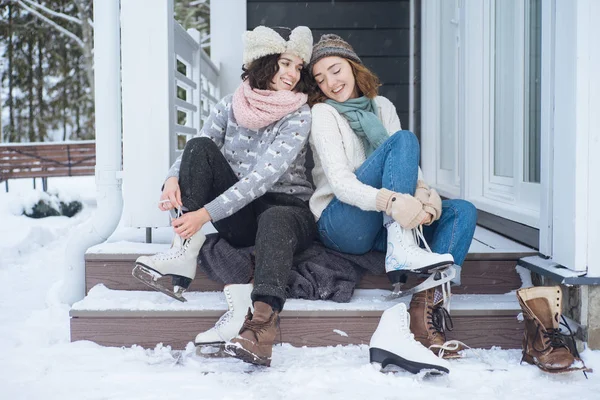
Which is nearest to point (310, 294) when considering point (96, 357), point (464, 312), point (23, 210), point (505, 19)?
point (464, 312)

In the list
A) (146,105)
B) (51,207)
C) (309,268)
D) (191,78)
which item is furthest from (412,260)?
(51,207)

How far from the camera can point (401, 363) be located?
65.9 inches

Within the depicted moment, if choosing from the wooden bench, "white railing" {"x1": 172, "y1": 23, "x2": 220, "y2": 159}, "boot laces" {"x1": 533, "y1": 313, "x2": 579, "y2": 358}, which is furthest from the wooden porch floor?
the wooden bench

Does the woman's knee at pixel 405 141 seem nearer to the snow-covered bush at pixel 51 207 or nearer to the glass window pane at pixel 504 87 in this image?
the glass window pane at pixel 504 87

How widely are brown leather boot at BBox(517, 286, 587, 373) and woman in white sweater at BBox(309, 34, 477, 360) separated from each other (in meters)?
0.24

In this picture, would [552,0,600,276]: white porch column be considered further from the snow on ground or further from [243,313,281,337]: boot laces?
[243,313,281,337]: boot laces

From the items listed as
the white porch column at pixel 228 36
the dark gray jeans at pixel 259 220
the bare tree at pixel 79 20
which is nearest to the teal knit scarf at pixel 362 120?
the dark gray jeans at pixel 259 220

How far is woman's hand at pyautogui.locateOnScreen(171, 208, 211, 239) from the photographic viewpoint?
6.42 ft

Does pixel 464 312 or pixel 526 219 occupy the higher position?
pixel 526 219

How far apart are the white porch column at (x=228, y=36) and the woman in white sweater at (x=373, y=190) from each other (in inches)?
76.5

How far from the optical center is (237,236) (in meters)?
2.20

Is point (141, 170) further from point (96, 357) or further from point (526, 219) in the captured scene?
point (526, 219)

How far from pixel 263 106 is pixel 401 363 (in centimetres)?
97

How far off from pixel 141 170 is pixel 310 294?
0.88 meters
